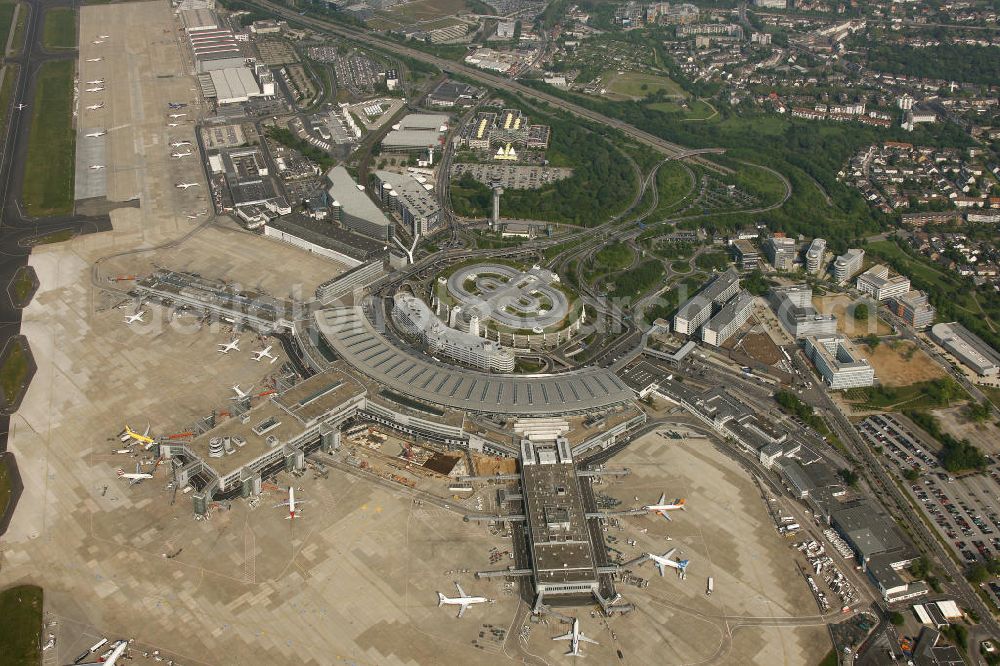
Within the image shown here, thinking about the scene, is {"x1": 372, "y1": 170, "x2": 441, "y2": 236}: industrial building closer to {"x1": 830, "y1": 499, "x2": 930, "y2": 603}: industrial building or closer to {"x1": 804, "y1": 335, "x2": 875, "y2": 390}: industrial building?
{"x1": 804, "y1": 335, "x2": 875, "y2": 390}: industrial building

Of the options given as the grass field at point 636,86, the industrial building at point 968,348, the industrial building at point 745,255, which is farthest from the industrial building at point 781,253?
the grass field at point 636,86

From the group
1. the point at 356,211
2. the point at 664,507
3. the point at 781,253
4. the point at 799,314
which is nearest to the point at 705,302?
the point at 799,314

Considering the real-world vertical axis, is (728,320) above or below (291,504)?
above

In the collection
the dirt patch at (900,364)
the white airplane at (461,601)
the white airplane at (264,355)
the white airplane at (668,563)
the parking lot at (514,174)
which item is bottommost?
the white airplane at (264,355)

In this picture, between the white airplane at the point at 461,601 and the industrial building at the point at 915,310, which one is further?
the industrial building at the point at 915,310

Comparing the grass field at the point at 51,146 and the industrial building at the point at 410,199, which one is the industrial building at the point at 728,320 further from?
A: the grass field at the point at 51,146

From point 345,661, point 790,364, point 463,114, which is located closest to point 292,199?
point 463,114

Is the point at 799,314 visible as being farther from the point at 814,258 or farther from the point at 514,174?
the point at 514,174
